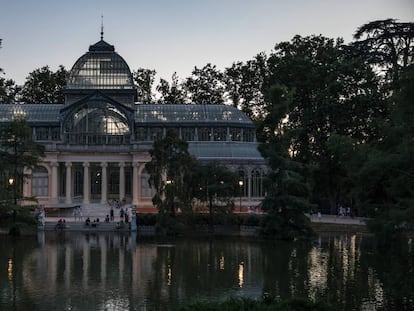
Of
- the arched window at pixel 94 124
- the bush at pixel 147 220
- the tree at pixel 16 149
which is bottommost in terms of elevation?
the bush at pixel 147 220

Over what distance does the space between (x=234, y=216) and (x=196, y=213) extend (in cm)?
355

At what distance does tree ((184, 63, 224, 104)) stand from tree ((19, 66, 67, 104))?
1893 centimetres

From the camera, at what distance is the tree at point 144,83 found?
103375 millimetres

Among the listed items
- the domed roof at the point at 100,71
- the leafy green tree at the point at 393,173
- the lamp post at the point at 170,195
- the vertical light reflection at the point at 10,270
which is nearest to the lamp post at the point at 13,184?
the lamp post at the point at 170,195

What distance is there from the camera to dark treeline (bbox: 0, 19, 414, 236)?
26389 mm

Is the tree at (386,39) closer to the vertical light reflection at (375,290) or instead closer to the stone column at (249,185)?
the stone column at (249,185)

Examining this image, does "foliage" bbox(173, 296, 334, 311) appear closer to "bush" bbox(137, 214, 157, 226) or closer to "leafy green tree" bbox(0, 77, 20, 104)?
"bush" bbox(137, 214, 157, 226)

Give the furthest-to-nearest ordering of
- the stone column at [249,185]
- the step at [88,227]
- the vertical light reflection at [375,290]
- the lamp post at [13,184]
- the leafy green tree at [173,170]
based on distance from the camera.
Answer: the stone column at [249,185]
the step at [88,227]
the leafy green tree at [173,170]
the lamp post at [13,184]
the vertical light reflection at [375,290]

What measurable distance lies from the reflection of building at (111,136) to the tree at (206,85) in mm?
17978

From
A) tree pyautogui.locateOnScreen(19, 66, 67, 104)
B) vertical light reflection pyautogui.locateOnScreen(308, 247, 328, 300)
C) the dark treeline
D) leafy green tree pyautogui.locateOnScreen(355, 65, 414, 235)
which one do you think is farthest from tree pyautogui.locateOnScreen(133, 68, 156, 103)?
leafy green tree pyautogui.locateOnScreen(355, 65, 414, 235)

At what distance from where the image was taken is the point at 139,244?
49188 millimetres

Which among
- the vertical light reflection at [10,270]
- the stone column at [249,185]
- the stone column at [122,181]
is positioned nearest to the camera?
the vertical light reflection at [10,270]

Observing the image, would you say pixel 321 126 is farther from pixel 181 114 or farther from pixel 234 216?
pixel 234 216

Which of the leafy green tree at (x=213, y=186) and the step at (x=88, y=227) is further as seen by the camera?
the step at (x=88, y=227)
